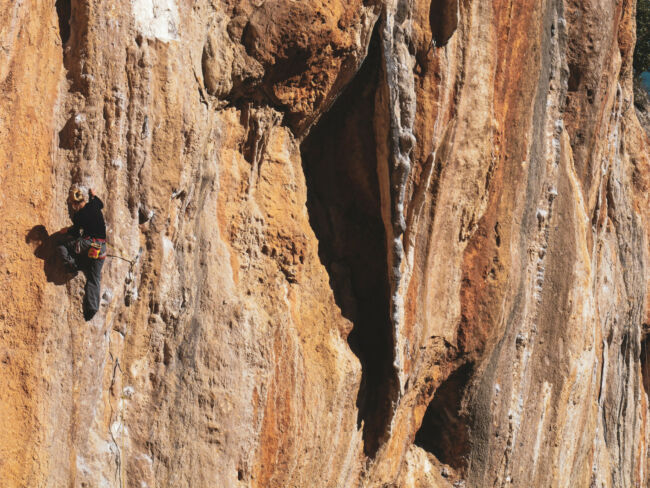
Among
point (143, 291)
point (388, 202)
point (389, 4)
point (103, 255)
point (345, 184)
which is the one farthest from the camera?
point (345, 184)

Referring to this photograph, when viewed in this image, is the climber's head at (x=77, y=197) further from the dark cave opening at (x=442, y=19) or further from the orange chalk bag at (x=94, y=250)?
the dark cave opening at (x=442, y=19)

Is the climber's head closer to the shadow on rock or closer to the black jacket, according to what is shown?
the black jacket

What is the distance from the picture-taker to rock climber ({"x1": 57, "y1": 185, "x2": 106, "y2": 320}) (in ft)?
14.2

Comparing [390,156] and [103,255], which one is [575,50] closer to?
[390,156]

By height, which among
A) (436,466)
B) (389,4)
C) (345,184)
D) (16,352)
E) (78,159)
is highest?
(389,4)

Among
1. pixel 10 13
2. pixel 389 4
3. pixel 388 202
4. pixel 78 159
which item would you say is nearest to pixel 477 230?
pixel 388 202

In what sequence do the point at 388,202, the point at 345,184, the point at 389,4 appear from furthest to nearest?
1. the point at 345,184
2. the point at 388,202
3. the point at 389,4

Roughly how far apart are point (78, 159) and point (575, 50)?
5058mm

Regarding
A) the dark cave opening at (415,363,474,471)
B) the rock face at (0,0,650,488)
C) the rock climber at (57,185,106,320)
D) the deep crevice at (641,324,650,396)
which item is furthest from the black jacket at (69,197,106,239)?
the deep crevice at (641,324,650,396)

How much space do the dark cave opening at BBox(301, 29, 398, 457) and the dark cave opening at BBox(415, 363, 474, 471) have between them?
0.99 metres

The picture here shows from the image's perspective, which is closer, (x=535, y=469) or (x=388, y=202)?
(x=388, y=202)

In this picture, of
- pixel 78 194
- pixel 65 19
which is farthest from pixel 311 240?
pixel 65 19

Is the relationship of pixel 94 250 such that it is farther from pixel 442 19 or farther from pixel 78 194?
pixel 442 19

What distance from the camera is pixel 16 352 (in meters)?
4.23
